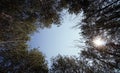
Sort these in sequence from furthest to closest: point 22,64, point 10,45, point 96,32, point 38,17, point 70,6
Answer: point 22,64 < point 10,45 < point 38,17 < point 70,6 < point 96,32

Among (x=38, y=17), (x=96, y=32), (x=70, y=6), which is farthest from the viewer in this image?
(x=38, y=17)

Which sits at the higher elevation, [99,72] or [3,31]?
[3,31]

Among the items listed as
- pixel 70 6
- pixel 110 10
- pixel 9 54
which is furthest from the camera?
pixel 9 54

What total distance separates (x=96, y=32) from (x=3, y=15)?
19.9 ft

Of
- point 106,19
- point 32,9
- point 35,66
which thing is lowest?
point 106,19

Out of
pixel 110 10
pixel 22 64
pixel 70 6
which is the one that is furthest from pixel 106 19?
pixel 22 64

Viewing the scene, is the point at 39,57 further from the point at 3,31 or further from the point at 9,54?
the point at 3,31

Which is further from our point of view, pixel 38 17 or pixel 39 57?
pixel 39 57

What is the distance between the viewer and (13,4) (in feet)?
39.5

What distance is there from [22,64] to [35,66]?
4.03 ft

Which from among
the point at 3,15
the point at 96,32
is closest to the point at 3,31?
the point at 3,15

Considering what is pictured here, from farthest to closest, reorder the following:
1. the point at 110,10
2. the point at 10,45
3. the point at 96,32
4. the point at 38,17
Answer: the point at 10,45 < the point at 38,17 < the point at 96,32 < the point at 110,10

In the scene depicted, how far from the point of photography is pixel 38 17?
1396 centimetres

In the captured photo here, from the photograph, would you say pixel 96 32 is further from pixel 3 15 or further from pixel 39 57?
pixel 39 57
